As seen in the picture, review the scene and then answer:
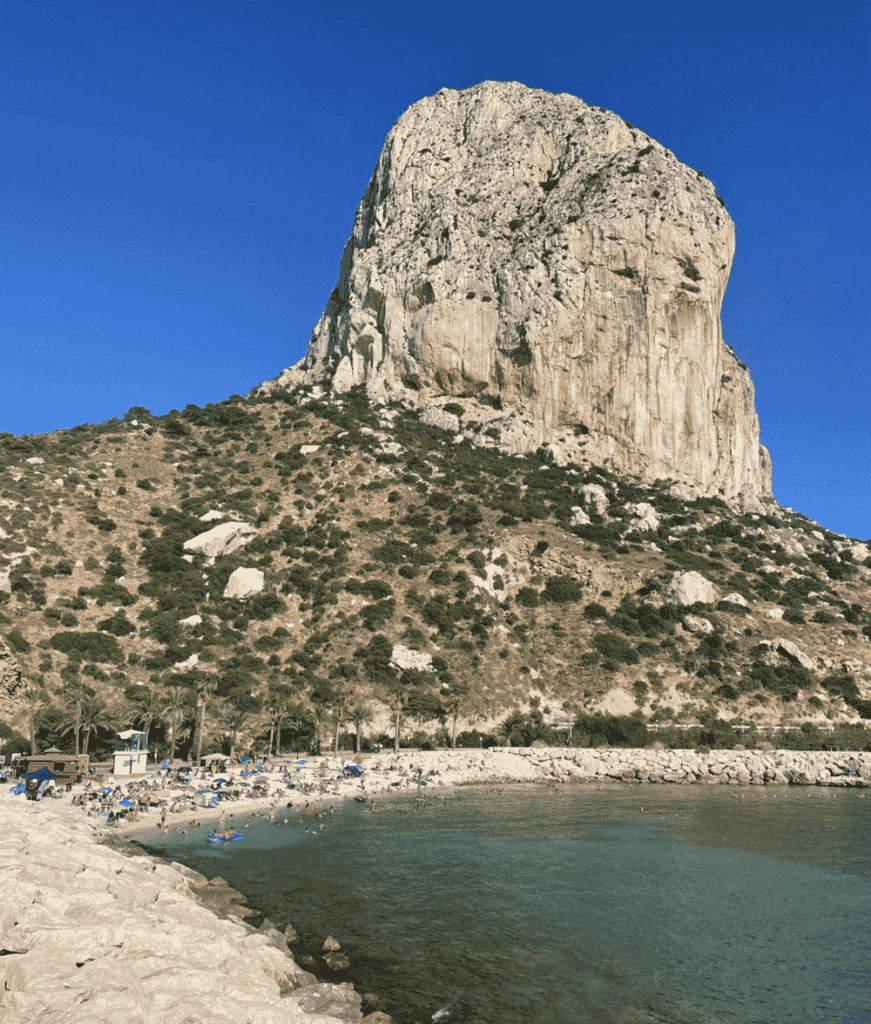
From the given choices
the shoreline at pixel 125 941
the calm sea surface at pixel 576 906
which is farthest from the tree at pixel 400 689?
the shoreline at pixel 125 941

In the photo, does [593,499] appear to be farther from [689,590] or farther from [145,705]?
[145,705]

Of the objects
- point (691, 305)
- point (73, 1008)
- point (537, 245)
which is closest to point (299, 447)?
point (537, 245)

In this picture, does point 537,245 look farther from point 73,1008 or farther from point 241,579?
point 73,1008

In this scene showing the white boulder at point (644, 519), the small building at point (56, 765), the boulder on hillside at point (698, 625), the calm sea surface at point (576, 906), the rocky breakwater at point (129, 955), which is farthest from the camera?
the white boulder at point (644, 519)

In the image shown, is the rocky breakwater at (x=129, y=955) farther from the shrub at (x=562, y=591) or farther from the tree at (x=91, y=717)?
the shrub at (x=562, y=591)

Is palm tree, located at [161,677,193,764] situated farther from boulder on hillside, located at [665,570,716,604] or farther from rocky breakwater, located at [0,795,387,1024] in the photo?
boulder on hillside, located at [665,570,716,604]

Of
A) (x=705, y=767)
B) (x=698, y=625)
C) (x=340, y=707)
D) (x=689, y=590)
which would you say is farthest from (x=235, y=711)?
(x=689, y=590)
